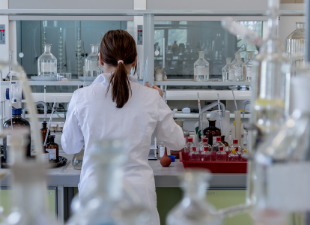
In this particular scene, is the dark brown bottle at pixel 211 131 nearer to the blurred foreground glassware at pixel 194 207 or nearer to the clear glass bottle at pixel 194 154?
the clear glass bottle at pixel 194 154

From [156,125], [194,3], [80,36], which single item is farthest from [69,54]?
[156,125]

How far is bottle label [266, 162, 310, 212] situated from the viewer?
1.17ft

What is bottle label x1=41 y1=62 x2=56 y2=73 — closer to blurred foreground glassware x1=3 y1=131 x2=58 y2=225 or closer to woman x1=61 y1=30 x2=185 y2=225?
woman x1=61 y1=30 x2=185 y2=225

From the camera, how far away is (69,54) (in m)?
4.26

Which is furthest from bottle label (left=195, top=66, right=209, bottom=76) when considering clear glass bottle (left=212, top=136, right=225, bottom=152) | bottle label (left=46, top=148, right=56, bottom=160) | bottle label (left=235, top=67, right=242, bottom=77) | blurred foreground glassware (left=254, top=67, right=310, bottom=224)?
blurred foreground glassware (left=254, top=67, right=310, bottom=224)

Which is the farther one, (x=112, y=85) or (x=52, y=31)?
(x=52, y=31)

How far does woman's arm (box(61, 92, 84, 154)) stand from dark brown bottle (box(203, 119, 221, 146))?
897mm

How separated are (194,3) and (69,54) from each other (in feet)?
4.95

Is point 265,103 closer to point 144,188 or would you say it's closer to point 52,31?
point 144,188

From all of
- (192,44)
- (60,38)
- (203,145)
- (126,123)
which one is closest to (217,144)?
(203,145)

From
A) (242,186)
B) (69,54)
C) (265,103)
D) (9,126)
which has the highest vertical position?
(69,54)

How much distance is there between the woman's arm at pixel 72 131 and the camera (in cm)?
168

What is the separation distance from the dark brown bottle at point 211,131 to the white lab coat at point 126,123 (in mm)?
677

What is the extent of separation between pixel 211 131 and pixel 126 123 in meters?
0.92
